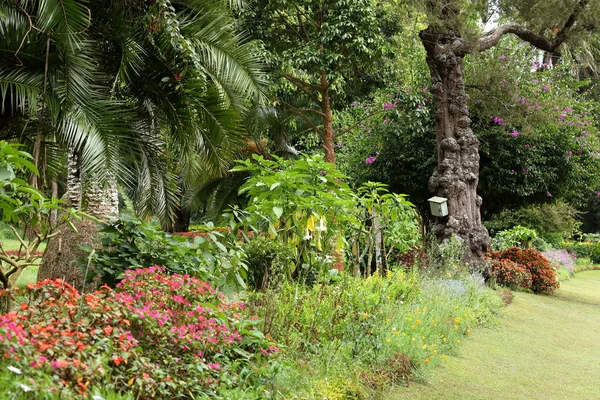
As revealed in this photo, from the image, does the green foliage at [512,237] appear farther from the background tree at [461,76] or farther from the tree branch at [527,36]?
the tree branch at [527,36]

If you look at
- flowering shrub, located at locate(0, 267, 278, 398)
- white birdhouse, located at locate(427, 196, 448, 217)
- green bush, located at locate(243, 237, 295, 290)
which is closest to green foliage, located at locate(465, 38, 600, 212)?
white birdhouse, located at locate(427, 196, 448, 217)

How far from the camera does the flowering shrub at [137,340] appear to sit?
2.85 m

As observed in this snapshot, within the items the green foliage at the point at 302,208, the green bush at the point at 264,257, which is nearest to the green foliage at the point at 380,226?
the green foliage at the point at 302,208

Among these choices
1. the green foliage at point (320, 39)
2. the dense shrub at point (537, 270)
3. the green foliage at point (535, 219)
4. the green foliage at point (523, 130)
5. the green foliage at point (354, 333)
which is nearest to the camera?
the green foliage at point (354, 333)

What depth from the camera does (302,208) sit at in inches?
264

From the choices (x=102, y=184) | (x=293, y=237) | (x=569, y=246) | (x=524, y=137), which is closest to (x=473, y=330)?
(x=293, y=237)

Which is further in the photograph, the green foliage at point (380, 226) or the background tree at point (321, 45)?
the background tree at point (321, 45)

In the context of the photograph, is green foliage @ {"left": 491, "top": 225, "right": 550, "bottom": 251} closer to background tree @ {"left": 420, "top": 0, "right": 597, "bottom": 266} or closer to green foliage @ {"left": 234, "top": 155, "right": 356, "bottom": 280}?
background tree @ {"left": 420, "top": 0, "right": 597, "bottom": 266}

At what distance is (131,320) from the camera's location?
3.65 m

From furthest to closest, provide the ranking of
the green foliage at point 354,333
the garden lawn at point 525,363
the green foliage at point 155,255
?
1. the garden lawn at point 525,363
2. the green foliage at point 155,255
3. the green foliage at point 354,333

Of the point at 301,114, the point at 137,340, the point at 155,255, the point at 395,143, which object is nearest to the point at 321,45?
the point at 301,114

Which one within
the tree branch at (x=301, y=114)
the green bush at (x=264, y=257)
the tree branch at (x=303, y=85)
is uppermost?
the tree branch at (x=303, y=85)

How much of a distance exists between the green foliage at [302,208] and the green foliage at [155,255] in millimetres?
968

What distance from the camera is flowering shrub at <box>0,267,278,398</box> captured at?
2.85 metres
